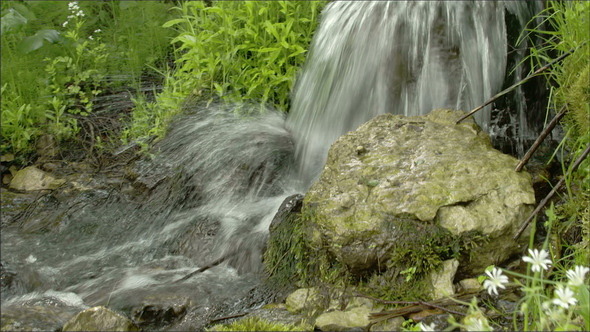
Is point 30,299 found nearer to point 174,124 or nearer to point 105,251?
point 105,251

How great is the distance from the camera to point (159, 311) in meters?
2.94

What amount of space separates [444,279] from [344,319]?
18.6 inches

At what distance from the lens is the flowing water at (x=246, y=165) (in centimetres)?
342

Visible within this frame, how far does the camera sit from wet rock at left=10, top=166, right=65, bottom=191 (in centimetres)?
449

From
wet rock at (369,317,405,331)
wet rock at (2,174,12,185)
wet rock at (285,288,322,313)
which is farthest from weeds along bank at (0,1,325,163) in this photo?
wet rock at (369,317,405,331)

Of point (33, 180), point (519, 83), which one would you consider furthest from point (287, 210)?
point (33, 180)

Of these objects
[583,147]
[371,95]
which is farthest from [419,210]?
[371,95]

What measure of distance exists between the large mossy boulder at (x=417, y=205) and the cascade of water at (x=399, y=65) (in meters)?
0.63

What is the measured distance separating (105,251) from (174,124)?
124 centimetres

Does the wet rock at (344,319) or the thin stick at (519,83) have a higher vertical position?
the thin stick at (519,83)

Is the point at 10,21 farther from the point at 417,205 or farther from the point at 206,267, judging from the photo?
the point at 417,205

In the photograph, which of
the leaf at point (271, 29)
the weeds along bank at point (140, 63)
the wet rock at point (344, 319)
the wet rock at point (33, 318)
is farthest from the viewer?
the weeds along bank at point (140, 63)

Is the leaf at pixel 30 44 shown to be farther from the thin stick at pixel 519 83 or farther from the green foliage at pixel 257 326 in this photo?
the thin stick at pixel 519 83

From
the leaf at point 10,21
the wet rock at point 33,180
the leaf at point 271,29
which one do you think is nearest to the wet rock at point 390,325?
the leaf at point 271,29
